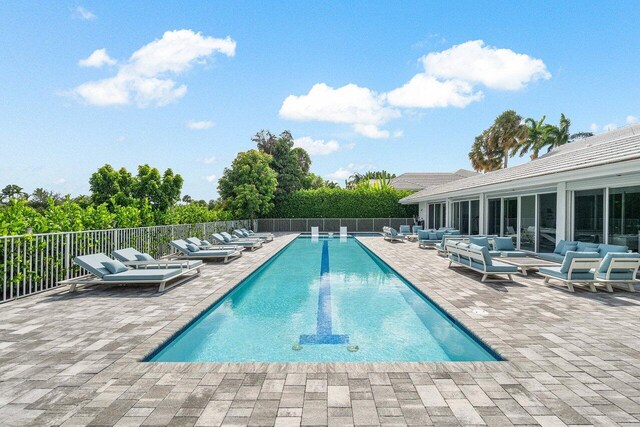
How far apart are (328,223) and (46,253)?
2479 centimetres

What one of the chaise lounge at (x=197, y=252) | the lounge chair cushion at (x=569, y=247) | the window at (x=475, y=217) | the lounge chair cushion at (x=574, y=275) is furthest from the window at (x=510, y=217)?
the chaise lounge at (x=197, y=252)

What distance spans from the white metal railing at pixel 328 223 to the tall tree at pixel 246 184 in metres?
3.75

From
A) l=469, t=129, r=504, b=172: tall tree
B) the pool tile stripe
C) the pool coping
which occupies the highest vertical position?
l=469, t=129, r=504, b=172: tall tree

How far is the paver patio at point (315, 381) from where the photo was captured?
2.88 m

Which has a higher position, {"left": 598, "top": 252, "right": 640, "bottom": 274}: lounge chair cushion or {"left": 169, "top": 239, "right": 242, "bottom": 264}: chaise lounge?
{"left": 598, "top": 252, "right": 640, "bottom": 274}: lounge chair cushion

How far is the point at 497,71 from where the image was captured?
19.4 metres

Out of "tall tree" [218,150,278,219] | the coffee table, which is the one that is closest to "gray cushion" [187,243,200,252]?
the coffee table

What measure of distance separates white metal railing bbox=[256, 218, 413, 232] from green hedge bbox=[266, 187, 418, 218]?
48cm

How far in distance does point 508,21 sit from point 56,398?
17.4m

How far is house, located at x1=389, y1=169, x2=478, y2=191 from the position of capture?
3619cm

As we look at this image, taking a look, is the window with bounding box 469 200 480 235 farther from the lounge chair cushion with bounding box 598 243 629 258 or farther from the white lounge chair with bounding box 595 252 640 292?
the white lounge chair with bounding box 595 252 640 292

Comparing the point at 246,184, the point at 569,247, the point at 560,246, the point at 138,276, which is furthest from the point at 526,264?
the point at 246,184

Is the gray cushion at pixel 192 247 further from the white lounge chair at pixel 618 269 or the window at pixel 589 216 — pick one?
the window at pixel 589 216

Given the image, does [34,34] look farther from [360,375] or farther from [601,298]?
[601,298]
